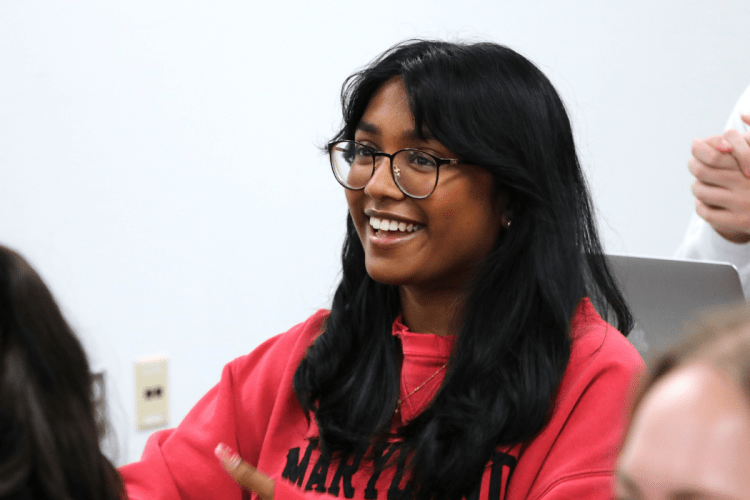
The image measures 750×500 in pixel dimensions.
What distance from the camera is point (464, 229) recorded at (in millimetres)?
1245

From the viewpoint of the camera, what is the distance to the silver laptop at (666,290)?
133cm

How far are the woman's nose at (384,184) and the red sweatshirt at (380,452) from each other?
0.80 ft

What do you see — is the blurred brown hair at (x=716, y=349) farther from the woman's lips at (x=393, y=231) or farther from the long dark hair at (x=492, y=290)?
the woman's lips at (x=393, y=231)

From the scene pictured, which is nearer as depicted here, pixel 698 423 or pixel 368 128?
pixel 698 423

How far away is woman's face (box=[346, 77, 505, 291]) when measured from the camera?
1.22 m

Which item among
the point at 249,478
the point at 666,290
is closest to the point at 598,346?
the point at 666,290

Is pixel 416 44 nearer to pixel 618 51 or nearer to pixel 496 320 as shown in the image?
pixel 496 320

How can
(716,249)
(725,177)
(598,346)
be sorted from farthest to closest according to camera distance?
(716,249)
(725,177)
(598,346)

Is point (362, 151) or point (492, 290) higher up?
point (362, 151)

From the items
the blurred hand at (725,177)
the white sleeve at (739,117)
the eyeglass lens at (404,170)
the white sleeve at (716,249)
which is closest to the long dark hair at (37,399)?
the eyeglass lens at (404,170)

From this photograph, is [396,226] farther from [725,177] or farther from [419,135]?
[725,177]

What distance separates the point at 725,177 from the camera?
58.6 inches

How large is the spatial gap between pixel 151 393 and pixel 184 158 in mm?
613

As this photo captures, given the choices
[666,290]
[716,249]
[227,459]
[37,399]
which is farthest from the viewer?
[716,249]
